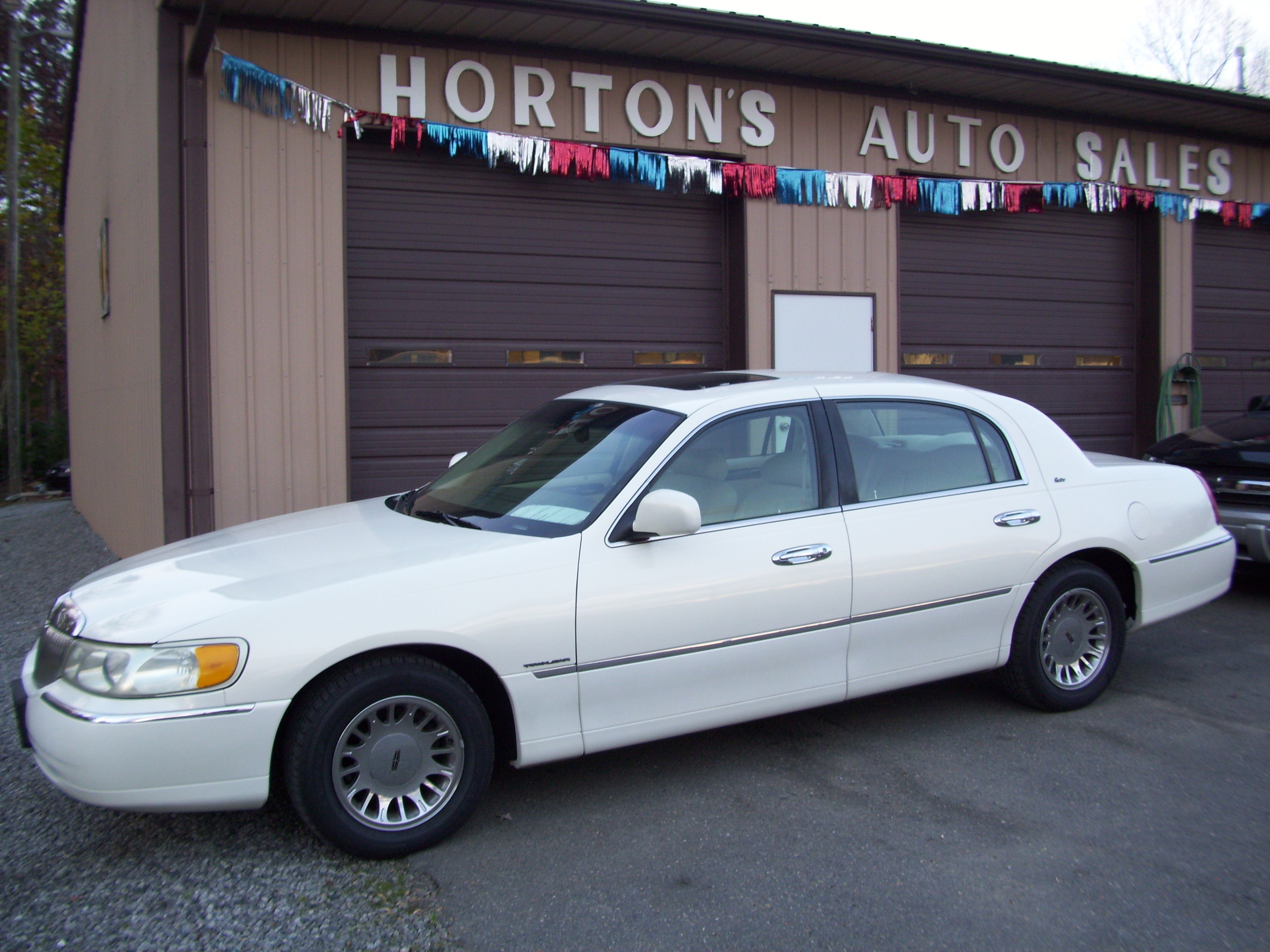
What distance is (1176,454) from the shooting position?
738cm

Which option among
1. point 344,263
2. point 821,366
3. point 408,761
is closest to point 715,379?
point 408,761

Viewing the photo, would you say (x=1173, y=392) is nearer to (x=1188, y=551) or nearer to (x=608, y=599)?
(x=1188, y=551)

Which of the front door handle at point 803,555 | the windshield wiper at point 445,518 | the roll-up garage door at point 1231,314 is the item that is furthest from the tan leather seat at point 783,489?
the roll-up garage door at point 1231,314

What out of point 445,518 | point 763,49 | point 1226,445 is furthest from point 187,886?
point 763,49

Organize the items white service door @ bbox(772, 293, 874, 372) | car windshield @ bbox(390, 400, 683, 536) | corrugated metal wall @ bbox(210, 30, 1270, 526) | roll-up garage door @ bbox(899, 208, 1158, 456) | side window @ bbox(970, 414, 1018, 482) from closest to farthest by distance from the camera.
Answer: car windshield @ bbox(390, 400, 683, 536) < side window @ bbox(970, 414, 1018, 482) < corrugated metal wall @ bbox(210, 30, 1270, 526) < white service door @ bbox(772, 293, 874, 372) < roll-up garage door @ bbox(899, 208, 1158, 456)

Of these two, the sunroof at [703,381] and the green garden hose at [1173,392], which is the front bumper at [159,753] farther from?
the green garden hose at [1173,392]

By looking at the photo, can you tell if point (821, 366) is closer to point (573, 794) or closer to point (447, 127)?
point (447, 127)

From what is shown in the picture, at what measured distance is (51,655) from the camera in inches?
129

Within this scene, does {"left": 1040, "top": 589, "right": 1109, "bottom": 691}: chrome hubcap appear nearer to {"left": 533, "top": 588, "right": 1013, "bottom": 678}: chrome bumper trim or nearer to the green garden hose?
{"left": 533, "top": 588, "right": 1013, "bottom": 678}: chrome bumper trim

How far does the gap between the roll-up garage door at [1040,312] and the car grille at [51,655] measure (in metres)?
8.05

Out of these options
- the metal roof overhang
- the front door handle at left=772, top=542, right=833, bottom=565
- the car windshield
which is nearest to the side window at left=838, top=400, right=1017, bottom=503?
the front door handle at left=772, top=542, right=833, bottom=565

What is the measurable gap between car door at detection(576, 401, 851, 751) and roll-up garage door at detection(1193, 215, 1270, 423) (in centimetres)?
928

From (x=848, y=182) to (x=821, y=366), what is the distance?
1690 millimetres

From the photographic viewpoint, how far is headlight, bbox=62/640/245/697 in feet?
9.73
